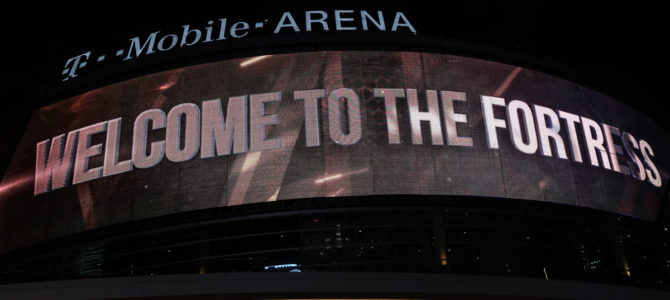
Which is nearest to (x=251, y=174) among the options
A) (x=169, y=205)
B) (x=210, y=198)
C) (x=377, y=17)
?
(x=210, y=198)

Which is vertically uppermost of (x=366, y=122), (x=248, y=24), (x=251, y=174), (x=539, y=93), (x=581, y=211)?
(x=248, y=24)

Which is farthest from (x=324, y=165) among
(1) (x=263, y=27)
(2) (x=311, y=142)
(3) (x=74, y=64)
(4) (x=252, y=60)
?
(3) (x=74, y=64)

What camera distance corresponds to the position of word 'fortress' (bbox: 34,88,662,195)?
25.6 meters

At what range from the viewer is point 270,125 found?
1013 inches

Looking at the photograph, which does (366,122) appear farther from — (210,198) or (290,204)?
(210,198)

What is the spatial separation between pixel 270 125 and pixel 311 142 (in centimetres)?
183

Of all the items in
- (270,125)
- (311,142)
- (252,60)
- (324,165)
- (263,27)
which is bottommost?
(324,165)

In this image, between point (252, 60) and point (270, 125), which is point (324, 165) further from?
point (252, 60)

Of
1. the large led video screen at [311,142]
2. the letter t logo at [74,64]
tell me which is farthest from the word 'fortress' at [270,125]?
the letter t logo at [74,64]

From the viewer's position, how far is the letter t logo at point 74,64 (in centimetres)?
2950

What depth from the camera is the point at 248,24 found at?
28125 millimetres

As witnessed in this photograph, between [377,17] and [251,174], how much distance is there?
926 centimetres

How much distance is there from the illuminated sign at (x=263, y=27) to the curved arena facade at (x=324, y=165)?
85mm

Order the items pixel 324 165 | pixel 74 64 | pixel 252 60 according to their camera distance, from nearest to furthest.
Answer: pixel 324 165 → pixel 252 60 → pixel 74 64
